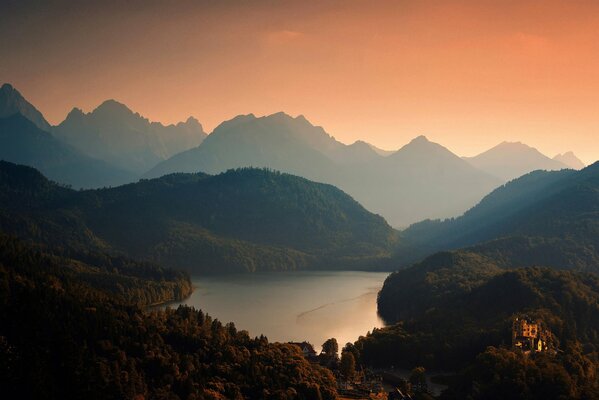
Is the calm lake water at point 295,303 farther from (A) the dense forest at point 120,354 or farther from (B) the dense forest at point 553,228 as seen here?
(B) the dense forest at point 553,228

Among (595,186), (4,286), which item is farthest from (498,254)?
(4,286)

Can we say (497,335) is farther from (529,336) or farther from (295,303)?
(295,303)

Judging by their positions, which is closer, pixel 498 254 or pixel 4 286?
pixel 4 286

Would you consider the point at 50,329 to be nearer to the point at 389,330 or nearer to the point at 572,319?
the point at 389,330

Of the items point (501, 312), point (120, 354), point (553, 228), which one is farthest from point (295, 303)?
point (120, 354)

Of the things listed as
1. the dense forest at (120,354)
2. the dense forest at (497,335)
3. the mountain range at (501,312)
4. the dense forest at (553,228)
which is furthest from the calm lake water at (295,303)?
the dense forest at (553,228)

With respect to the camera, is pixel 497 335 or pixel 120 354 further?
pixel 497 335
